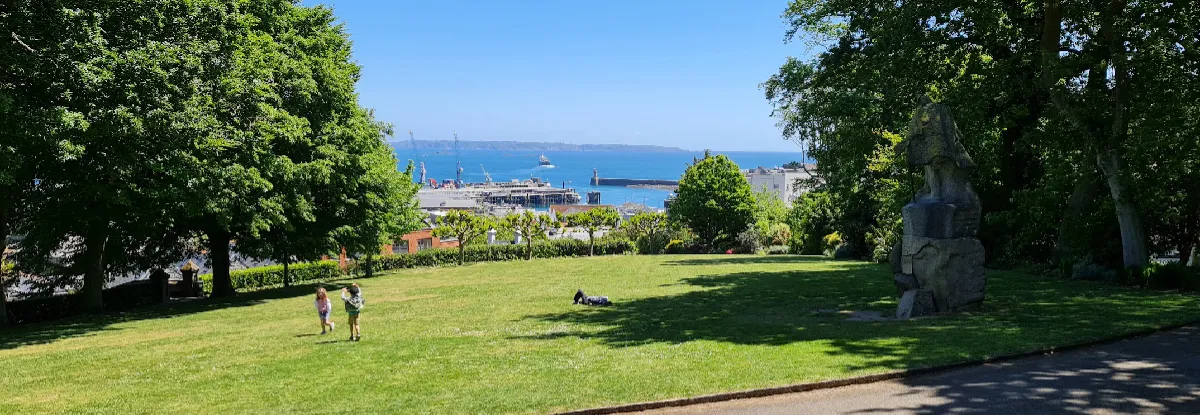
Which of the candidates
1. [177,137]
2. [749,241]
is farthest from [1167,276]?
[749,241]

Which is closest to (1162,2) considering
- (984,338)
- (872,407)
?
(984,338)

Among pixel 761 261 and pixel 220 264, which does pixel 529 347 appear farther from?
pixel 761 261

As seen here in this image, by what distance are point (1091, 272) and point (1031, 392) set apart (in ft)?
49.0

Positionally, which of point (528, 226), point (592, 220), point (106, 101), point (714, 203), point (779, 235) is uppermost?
point (106, 101)

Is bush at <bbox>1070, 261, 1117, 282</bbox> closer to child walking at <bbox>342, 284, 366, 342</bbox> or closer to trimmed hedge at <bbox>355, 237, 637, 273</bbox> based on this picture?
child walking at <bbox>342, 284, 366, 342</bbox>

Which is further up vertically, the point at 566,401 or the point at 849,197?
the point at 849,197

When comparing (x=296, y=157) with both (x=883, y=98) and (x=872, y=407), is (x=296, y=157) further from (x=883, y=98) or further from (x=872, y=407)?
(x=872, y=407)

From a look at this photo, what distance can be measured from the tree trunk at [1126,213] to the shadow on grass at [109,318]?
2707cm

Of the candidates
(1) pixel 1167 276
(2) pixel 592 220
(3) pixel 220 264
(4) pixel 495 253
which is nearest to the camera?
(1) pixel 1167 276

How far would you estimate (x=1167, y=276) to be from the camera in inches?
782

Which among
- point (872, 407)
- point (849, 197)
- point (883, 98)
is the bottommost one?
point (872, 407)

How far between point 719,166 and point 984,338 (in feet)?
154

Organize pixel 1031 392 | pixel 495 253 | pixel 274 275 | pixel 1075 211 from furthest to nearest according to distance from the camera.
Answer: pixel 495 253
pixel 274 275
pixel 1075 211
pixel 1031 392

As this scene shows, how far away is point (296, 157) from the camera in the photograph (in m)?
29.2
